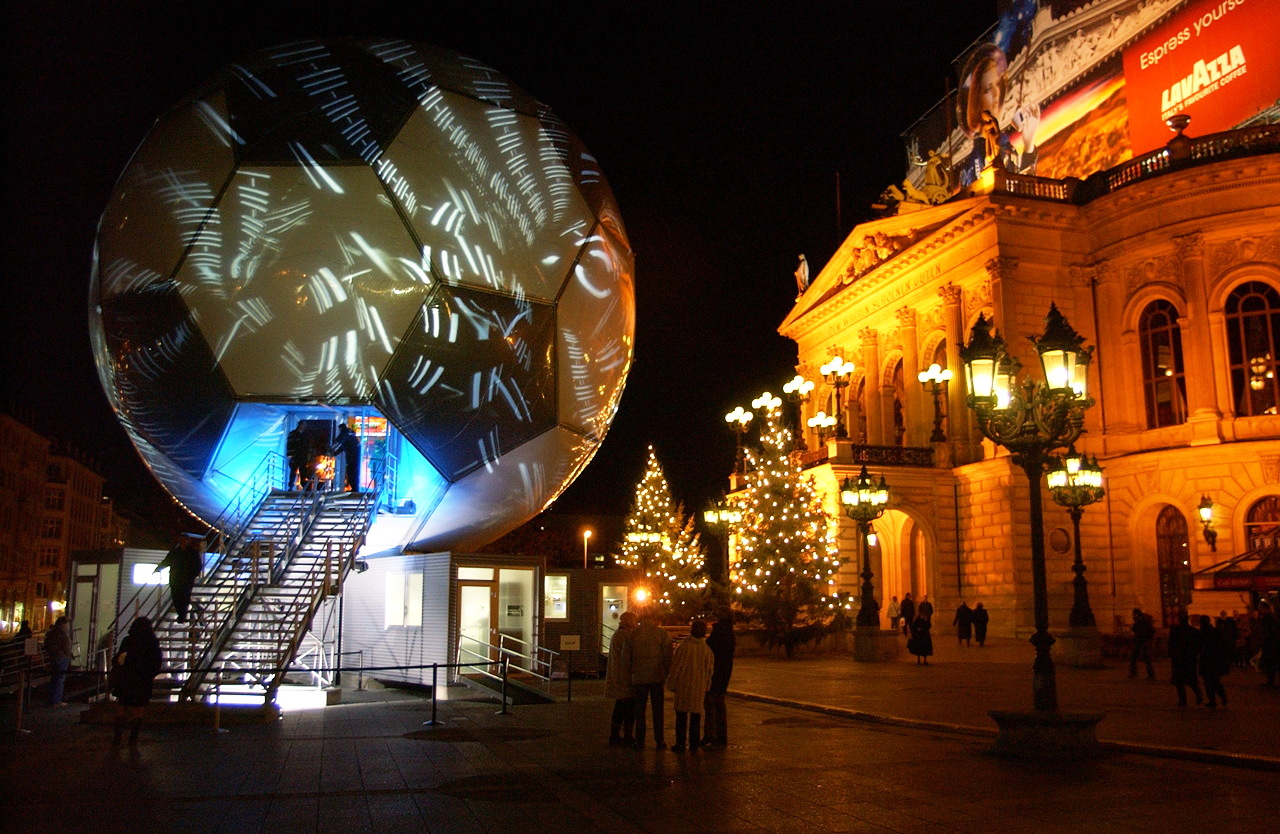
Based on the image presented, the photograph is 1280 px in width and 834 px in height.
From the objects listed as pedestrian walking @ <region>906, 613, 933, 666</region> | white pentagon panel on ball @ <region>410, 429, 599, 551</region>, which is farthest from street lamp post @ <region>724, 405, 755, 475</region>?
white pentagon panel on ball @ <region>410, 429, 599, 551</region>

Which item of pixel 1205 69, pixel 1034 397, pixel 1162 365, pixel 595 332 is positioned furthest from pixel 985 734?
pixel 1205 69

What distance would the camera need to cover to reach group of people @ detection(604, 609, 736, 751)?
1020 cm

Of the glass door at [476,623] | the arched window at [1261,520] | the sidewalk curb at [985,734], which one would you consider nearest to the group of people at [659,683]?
the sidewalk curb at [985,734]

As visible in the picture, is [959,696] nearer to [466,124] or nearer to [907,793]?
[907,793]

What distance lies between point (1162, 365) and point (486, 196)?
29.8 metres

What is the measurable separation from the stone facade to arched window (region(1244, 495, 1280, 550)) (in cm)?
10

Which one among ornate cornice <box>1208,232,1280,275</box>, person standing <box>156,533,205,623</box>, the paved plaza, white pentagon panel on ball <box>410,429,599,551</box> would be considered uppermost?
ornate cornice <box>1208,232,1280,275</box>

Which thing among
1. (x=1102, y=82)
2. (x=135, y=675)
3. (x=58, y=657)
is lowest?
(x=58, y=657)

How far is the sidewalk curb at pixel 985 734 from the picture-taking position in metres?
9.55

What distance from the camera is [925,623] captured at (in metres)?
23.2

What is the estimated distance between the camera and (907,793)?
25.5ft

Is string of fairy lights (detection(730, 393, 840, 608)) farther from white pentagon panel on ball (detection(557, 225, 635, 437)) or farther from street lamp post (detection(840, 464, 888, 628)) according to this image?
white pentagon panel on ball (detection(557, 225, 635, 437))

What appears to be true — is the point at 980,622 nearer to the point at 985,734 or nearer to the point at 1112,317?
A: the point at 1112,317

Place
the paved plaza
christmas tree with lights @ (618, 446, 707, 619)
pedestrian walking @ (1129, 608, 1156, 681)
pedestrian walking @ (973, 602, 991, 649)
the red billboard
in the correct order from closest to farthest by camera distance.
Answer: the paved plaza
pedestrian walking @ (1129, 608, 1156, 681)
pedestrian walking @ (973, 602, 991, 649)
the red billboard
christmas tree with lights @ (618, 446, 707, 619)
